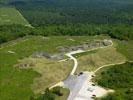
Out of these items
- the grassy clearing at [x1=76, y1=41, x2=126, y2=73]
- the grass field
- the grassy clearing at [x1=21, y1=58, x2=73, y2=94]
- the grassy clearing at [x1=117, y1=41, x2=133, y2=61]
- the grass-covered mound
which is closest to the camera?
the grass-covered mound

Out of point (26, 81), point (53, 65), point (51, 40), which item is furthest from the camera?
point (51, 40)

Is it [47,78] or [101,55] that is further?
[101,55]

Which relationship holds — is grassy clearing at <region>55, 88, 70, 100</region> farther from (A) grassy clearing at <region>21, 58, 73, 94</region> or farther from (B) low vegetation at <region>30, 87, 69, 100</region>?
(A) grassy clearing at <region>21, 58, 73, 94</region>

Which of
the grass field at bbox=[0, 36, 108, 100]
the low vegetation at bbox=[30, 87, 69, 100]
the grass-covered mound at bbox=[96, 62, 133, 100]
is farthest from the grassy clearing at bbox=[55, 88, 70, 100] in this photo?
the grass-covered mound at bbox=[96, 62, 133, 100]

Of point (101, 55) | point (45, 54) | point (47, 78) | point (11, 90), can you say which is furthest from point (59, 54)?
point (11, 90)

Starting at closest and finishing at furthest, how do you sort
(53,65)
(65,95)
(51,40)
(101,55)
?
(65,95) < (53,65) < (101,55) < (51,40)

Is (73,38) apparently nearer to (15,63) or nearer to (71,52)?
(71,52)
